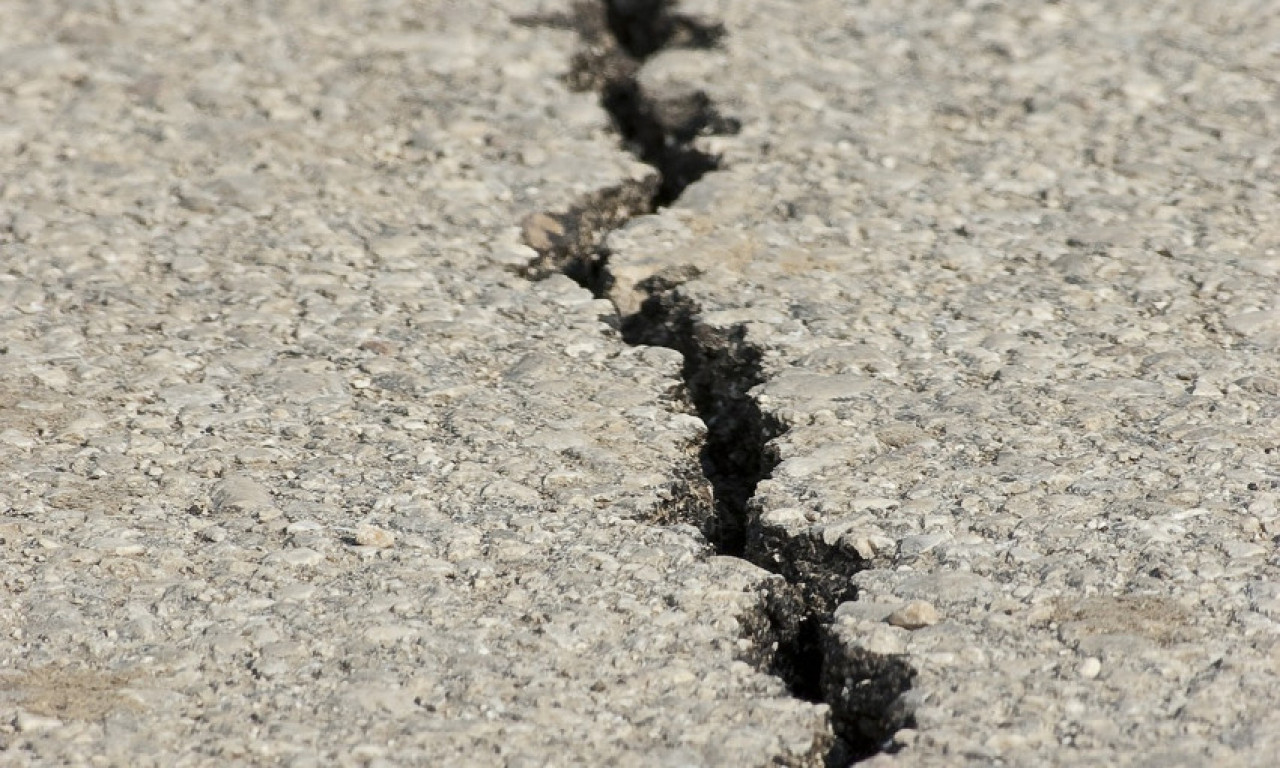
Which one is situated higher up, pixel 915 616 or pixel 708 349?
pixel 915 616

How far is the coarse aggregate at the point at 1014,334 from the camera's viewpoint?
6.08 feet

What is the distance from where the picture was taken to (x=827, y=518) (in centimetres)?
215

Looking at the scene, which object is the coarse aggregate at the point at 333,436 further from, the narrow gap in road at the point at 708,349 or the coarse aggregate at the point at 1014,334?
the coarse aggregate at the point at 1014,334

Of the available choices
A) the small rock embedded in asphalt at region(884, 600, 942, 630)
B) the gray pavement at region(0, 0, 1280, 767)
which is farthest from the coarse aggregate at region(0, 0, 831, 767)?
the small rock embedded in asphalt at region(884, 600, 942, 630)

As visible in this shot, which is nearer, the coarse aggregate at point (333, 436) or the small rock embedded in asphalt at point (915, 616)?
the coarse aggregate at point (333, 436)

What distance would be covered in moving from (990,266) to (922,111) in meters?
0.64

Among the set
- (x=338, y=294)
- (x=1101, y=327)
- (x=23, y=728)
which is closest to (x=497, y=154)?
(x=338, y=294)

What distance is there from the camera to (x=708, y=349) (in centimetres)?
261

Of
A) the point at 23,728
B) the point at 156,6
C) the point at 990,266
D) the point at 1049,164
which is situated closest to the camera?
the point at 23,728

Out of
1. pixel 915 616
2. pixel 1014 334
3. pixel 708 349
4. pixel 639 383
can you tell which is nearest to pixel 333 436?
pixel 639 383

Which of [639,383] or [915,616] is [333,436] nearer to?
[639,383]

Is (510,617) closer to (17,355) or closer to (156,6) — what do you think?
(17,355)

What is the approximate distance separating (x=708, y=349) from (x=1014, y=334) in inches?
18.6

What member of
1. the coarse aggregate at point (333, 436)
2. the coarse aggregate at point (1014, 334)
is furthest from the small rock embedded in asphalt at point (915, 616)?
the coarse aggregate at point (333, 436)
